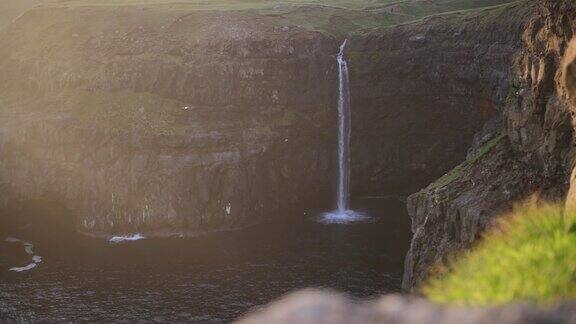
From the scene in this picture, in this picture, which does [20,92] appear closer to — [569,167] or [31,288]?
[31,288]

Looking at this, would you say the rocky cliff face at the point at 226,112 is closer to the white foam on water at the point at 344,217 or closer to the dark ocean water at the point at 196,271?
the white foam on water at the point at 344,217

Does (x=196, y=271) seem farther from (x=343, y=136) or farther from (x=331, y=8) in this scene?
(x=331, y=8)

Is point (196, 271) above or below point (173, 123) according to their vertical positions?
below

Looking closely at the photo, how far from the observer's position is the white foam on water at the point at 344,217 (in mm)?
59094

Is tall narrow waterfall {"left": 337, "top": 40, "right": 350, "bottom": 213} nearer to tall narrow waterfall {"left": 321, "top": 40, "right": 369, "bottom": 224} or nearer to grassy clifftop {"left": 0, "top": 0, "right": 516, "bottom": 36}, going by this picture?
tall narrow waterfall {"left": 321, "top": 40, "right": 369, "bottom": 224}

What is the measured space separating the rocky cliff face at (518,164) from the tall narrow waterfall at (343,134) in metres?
26.7

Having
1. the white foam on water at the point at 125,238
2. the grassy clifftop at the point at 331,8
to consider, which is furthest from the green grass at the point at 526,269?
the grassy clifftop at the point at 331,8

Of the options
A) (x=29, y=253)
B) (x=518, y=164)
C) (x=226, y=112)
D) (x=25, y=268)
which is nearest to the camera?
(x=518, y=164)

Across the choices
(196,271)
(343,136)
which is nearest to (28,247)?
(196,271)

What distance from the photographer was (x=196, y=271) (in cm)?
4788

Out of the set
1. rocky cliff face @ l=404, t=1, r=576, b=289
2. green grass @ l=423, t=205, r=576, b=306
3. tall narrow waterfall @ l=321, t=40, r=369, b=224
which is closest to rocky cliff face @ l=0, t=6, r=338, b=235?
tall narrow waterfall @ l=321, t=40, r=369, b=224

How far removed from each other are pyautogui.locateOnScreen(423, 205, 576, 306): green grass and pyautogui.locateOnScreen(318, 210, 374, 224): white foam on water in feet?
153

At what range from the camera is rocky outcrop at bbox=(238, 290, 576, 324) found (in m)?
5.30

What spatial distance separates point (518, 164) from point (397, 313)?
30.0m
